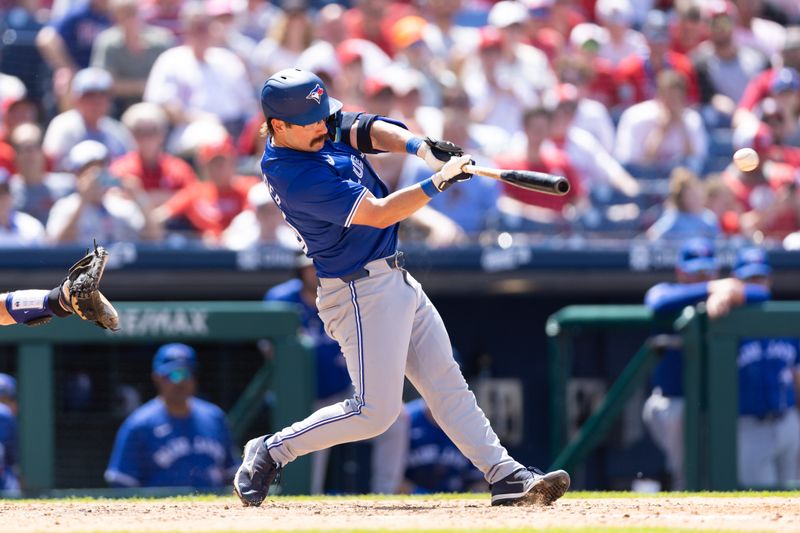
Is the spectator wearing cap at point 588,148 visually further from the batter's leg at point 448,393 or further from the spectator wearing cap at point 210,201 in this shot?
the batter's leg at point 448,393

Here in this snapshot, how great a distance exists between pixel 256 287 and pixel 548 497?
3504 mm

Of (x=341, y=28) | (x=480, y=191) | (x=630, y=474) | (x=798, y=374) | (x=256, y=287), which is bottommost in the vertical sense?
(x=630, y=474)

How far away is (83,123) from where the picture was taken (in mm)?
9508

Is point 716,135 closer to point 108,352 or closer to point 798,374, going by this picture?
point 798,374

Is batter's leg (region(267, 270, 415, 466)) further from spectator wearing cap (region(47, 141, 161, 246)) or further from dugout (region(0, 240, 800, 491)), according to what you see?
spectator wearing cap (region(47, 141, 161, 246))

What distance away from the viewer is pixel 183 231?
9000 millimetres

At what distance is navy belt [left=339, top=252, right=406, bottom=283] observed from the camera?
5270mm

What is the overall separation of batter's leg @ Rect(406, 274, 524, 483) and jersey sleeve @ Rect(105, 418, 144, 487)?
102 inches

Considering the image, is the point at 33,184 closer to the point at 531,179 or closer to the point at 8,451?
the point at 8,451

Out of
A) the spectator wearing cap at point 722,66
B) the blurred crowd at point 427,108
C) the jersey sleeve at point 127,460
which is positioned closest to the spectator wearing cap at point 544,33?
the blurred crowd at point 427,108

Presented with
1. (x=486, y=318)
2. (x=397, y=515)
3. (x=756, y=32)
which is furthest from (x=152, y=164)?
(x=756, y=32)

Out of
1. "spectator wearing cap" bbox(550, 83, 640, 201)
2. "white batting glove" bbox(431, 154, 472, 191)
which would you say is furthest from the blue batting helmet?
"spectator wearing cap" bbox(550, 83, 640, 201)

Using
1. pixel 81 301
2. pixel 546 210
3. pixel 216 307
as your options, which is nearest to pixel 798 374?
pixel 546 210

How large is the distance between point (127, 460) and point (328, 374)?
122cm
